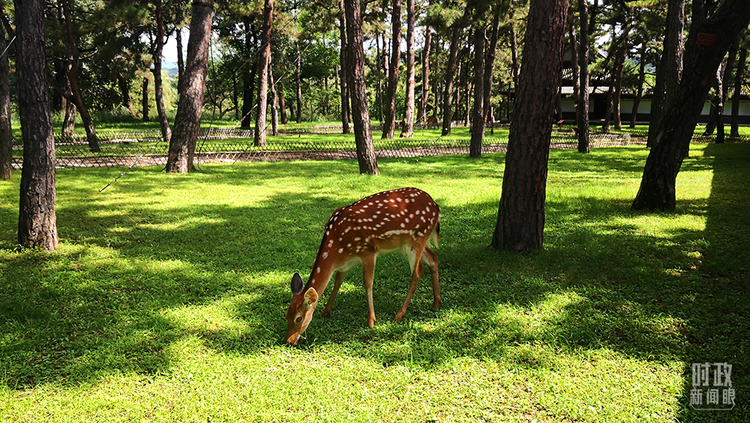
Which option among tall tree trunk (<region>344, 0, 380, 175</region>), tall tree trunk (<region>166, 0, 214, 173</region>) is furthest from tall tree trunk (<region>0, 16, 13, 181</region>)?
tall tree trunk (<region>344, 0, 380, 175</region>)

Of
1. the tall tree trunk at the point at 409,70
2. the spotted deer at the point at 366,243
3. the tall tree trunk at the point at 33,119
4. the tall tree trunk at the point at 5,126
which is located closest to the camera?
the spotted deer at the point at 366,243

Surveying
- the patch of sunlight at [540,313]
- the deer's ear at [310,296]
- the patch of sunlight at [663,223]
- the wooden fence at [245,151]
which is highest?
the wooden fence at [245,151]

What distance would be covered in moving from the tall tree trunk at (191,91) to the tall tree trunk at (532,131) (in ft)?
37.6

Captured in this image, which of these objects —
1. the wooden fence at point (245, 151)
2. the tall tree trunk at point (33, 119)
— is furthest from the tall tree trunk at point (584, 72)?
the tall tree trunk at point (33, 119)

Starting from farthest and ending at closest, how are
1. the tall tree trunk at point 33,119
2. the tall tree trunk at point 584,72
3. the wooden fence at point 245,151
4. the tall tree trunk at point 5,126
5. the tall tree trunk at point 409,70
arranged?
the tall tree trunk at point 409,70
the tall tree trunk at point 584,72
the wooden fence at point 245,151
the tall tree trunk at point 5,126
the tall tree trunk at point 33,119

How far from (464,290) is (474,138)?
47.2 ft

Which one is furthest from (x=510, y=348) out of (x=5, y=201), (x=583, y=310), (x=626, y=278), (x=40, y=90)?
(x=5, y=201)

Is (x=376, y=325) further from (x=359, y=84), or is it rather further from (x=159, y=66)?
Result: (x=159, y=66)

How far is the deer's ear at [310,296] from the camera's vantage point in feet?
13.3

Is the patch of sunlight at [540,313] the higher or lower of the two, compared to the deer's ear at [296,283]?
lower

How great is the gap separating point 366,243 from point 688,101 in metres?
7.46

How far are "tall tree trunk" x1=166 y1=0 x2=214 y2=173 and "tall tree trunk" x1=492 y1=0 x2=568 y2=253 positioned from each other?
11.5 metres

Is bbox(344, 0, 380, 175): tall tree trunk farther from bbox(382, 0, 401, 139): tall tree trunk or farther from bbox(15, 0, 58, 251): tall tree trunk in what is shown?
bbox(382, 0, 401, 139): tall tree trunk

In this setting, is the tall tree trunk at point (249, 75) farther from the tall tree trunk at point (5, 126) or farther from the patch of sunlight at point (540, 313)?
the patch of sunlight at point (540, 313)
